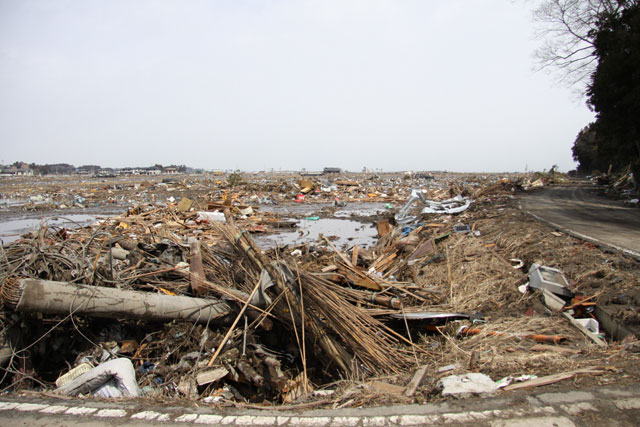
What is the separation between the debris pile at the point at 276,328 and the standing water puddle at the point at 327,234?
5.14 m

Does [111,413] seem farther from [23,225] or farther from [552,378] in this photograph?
[23,225]

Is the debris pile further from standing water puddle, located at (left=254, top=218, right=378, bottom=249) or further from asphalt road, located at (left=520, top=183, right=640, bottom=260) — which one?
standing water puddle, located at (left=254, top=218, right=378, bottom=249)

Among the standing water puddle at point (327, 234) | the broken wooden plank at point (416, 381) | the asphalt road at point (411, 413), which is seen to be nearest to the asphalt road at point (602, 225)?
the asphalt road at point (411, 413)

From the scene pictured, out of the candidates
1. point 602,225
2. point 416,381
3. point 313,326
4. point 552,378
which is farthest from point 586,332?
point 602,225

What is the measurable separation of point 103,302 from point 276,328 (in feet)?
6.36

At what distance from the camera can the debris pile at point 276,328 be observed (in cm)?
308

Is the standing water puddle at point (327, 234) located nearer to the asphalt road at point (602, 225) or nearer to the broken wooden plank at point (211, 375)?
the asphalt road at point (602, 225)

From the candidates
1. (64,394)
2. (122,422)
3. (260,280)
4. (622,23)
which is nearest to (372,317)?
(260,280)

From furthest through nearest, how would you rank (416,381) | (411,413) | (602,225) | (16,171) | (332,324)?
(16,171), (602,225), (332,324), (416,381), (411,413)

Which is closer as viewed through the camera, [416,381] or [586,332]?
[416,381]

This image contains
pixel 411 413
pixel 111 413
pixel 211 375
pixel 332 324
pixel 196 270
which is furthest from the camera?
pixel 196 270

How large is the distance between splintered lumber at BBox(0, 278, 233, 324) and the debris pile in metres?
0.01

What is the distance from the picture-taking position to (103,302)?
12.2ft

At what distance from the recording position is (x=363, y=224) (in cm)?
1402
